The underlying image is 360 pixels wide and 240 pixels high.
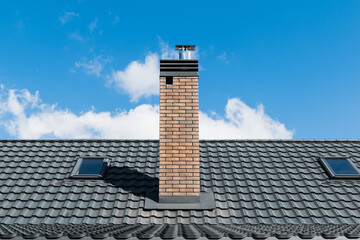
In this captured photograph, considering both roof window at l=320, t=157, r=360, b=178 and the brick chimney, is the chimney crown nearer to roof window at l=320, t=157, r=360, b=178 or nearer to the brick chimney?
the brick chimney

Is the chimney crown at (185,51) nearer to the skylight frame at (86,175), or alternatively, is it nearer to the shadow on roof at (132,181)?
the shadow on roof at (132,181)

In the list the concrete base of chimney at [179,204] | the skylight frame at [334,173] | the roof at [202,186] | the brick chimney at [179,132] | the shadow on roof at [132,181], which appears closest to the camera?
the roof at [202,186]

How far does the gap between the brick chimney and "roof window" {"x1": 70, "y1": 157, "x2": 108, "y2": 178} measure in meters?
1.96

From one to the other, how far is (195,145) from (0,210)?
3.96 metres

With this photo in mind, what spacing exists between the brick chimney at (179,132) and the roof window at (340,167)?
3560 millimetres

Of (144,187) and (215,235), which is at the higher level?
(144,187)

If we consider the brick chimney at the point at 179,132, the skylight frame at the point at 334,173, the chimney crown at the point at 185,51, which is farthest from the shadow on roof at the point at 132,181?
the skylight frame at the point at 334,173

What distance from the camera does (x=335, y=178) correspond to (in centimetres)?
753

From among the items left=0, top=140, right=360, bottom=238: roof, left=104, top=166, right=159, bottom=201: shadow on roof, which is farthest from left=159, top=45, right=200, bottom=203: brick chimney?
left=104, top=166, right=159, bottom=201: shadow on roof

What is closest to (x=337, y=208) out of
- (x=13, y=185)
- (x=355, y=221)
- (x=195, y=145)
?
(x=355, y=221)

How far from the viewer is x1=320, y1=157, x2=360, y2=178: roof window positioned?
24.9 ft

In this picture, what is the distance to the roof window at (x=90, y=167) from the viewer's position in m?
7.48

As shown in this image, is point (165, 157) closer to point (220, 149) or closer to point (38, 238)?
point (38, 238)

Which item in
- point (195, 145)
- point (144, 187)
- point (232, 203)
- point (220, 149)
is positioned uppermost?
point (220, 149)
